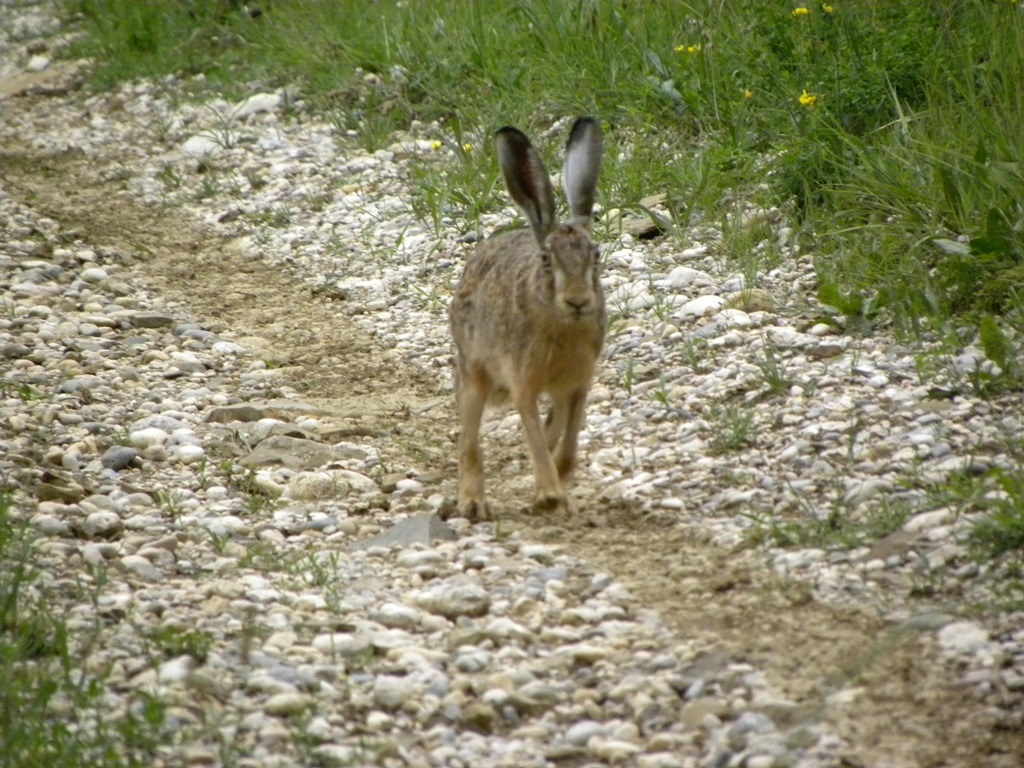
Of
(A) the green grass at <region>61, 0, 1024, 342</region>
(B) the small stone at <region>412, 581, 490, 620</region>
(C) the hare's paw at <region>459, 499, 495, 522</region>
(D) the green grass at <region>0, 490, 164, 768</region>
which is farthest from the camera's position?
(A) the green grass at <region>61, 0, 1024, 342</region>

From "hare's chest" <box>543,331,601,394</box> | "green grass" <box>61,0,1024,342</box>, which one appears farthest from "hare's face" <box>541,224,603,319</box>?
"green grass" <box>61,0,1024,342</box>

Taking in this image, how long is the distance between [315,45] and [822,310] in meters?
6.14

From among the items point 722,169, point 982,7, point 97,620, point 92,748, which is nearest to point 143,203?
point 722,169

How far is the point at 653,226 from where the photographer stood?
779cm

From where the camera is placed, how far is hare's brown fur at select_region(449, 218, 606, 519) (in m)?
5.08

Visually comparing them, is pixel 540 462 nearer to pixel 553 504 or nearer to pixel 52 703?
pixel 553 504

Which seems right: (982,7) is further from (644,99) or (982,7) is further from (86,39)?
(86,39)

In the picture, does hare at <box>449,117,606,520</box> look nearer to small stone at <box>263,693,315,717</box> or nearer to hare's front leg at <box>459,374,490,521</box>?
hare's front leg at <box>459,374,490,521</box>

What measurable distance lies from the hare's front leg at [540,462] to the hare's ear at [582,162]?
2.47ft

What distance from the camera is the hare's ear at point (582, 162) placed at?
5371mm

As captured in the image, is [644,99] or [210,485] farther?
[644,99]

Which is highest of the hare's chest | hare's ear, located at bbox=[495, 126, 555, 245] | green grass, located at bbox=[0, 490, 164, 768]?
hare's ear, located at bbox=[495, 126, 555, 245]

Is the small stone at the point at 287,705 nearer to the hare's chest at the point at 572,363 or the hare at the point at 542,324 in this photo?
the hare at the point at 542,324

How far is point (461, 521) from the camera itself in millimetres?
5156
